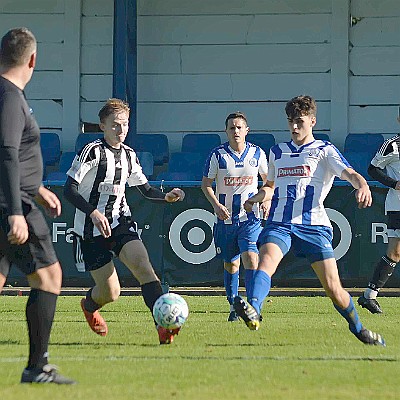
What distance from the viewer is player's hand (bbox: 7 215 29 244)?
632 centimetres

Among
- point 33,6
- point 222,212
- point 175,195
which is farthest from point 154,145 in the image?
point 175,195

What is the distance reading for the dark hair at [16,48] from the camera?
6.61 meters

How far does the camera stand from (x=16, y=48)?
6.63 m

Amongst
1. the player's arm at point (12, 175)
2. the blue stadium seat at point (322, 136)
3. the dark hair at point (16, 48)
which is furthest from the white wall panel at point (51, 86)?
the player's arm at point (12, 175)

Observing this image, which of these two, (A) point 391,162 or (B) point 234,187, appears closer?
(B) point 234,187

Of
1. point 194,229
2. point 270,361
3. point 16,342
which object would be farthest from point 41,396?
point 194,229

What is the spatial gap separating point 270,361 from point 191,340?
1656 mm

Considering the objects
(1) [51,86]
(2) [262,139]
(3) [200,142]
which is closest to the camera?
(2) [262,139]

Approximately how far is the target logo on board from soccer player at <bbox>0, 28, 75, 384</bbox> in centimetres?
950

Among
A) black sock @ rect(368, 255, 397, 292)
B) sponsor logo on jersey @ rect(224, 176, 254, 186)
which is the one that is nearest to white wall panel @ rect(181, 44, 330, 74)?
black sock @ rect(368, 255, 397, 292)

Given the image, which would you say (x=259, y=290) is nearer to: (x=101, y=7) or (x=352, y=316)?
(x=352, y=316)

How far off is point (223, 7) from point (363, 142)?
3939 mm

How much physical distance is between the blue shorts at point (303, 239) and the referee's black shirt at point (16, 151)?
282cm

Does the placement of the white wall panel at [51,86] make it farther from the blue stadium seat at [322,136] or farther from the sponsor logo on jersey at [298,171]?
the sponsor logo on jersey at [298,171]
